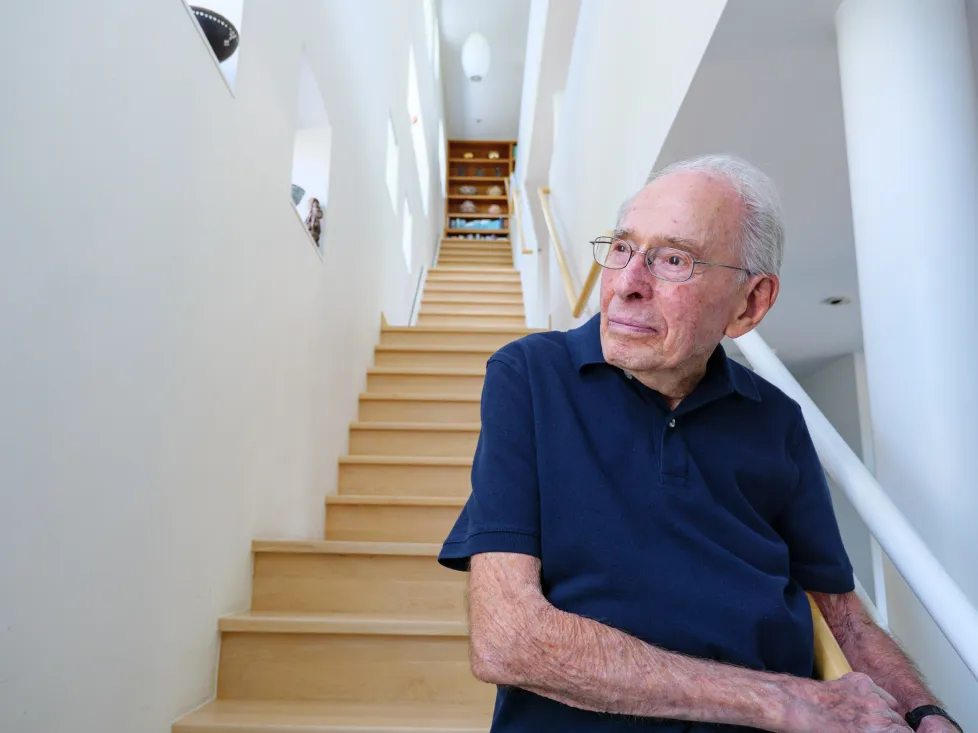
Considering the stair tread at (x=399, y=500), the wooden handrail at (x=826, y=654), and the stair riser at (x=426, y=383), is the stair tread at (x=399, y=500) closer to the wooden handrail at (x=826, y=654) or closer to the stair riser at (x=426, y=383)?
the stair riser at (x=426, y=383)

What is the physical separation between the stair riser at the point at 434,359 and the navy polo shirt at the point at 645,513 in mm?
3008

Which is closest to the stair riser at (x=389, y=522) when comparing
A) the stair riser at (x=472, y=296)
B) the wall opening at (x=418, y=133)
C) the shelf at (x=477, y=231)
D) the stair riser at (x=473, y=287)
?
the stair riser at (x=472, y=296)

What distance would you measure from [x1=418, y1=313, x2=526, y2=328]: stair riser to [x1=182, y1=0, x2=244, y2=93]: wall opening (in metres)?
4.49

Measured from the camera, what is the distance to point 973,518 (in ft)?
3.50

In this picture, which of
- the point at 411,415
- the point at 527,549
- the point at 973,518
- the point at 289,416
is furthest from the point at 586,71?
the point at 527,549

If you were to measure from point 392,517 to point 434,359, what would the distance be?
5.19 feet

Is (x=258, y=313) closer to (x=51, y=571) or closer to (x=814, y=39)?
(x=51, y=571)

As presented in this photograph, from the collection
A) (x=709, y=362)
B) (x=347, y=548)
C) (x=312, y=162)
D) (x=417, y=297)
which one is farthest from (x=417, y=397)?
(x=417, y=297)

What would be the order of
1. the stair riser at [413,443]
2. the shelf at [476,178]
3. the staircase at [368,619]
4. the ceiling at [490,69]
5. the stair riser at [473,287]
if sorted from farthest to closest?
the shelf at [476,178], the ceiling at [490,69], the stair riser at [473,287], the stair riser at [413,443], the staircase at [368,619]

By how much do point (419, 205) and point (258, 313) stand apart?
521 centimetres

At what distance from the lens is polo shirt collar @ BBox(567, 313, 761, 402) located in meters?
0.95

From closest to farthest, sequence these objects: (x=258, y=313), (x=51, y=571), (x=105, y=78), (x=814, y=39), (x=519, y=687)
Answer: (x=519, y=687) → (x=51, y=571) → (x=105, y=78) → (x=814, y=39) → (x=258, y=313)

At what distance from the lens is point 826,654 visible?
91 centimetres

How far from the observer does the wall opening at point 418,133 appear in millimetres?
6297
